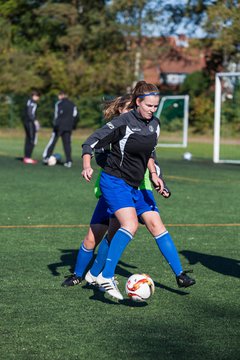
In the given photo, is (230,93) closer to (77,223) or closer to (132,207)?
(77,223)

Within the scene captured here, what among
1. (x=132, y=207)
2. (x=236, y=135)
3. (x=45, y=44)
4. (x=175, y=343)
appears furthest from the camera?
(x=45, y=44)

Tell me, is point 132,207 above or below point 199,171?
above

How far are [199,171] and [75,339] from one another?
17.9m

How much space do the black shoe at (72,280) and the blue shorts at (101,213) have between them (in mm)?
532

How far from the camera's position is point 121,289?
311 inches

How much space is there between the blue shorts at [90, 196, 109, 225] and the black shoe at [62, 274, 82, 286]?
53 cm

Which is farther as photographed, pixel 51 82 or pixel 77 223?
pixel 51 82

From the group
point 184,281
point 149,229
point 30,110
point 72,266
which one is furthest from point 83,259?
point 30,110

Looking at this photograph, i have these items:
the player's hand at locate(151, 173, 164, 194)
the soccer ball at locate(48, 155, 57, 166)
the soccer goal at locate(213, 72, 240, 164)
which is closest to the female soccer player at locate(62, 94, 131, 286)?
the player's hand at locate(151, 173, 164, 194)

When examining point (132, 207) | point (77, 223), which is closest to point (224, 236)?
point (77, 223)

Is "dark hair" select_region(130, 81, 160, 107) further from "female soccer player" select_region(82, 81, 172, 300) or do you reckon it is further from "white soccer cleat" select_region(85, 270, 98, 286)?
"white soccer cleat" select_region(85, 270, 98, 286)

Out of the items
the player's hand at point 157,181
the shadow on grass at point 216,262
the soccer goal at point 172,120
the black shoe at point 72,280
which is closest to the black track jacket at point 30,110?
the soccer goal at point 172,120

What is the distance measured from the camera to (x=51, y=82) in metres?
59.9

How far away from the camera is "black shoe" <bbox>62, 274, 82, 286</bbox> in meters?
8.01
